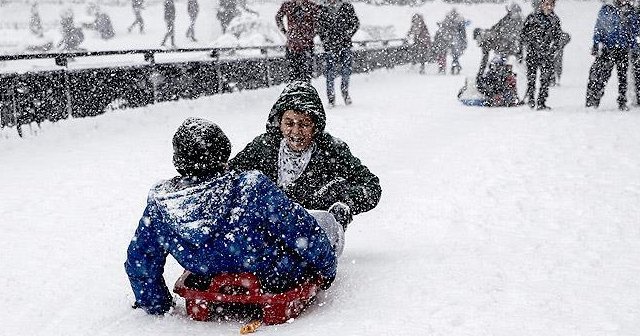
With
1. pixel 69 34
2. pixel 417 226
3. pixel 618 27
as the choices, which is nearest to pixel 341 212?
pixel 417 226

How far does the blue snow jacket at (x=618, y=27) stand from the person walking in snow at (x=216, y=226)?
8.16 m

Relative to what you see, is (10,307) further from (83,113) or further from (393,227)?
(83,113)

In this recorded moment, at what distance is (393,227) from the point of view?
4.78 metres

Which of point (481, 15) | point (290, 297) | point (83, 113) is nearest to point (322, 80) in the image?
point (83, 113)

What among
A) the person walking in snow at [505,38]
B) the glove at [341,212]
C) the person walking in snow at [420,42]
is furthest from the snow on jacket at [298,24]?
the person walking in snow at [420,42]

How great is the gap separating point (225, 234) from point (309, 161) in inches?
36.0

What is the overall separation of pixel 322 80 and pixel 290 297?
511 inches

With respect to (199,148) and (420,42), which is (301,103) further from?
(420,42)

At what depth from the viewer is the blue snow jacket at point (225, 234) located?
266 centimetres

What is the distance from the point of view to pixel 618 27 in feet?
30.6

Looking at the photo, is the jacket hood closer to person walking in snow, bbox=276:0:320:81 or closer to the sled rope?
the sled rope

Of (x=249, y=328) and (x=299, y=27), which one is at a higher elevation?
(x=299, y=27)

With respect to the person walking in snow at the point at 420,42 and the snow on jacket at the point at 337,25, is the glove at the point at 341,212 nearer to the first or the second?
the snow on jacket at the point at 337,25

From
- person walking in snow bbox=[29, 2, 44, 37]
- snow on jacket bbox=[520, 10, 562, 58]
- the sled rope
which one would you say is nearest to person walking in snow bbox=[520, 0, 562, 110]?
snow on jacket bbox=[520, 10, 562, 58]
